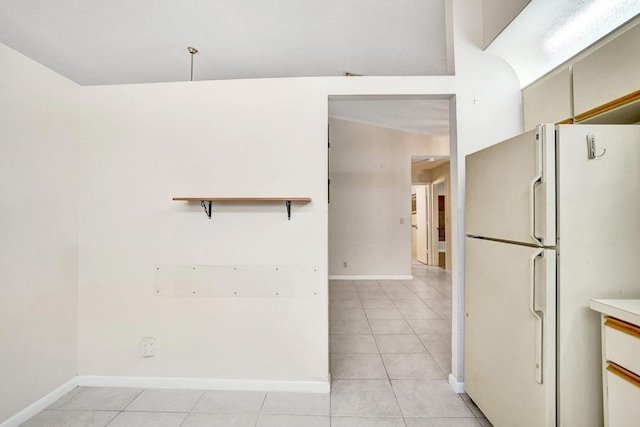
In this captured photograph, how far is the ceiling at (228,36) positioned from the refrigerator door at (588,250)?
1933 mm

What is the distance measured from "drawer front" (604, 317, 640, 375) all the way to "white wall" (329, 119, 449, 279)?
428cm

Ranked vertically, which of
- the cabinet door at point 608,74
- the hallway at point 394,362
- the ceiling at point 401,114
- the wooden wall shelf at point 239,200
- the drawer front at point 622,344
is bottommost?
the hallway at point 394,362

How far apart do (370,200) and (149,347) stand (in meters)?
4.29

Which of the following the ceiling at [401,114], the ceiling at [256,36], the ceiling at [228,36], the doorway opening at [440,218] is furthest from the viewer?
the doorway opening at [440,218]

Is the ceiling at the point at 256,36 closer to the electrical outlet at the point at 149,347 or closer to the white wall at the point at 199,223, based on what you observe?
the white wall at the point at 199,223

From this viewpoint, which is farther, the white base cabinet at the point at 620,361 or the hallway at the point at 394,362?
the hallway at the point at 394,362

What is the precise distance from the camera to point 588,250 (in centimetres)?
122

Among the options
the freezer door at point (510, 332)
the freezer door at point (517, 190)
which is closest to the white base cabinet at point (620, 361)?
the freezer door at point (510, 332)

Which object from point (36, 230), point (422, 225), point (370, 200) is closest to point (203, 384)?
point (36, 230)

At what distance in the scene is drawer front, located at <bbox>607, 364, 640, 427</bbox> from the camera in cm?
100

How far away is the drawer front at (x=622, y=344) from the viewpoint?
999 mm

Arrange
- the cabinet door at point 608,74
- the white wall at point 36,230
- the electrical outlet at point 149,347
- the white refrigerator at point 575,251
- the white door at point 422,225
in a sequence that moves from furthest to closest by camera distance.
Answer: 1. the white door at point 422,225
2. the electrical outlet at point 149,347
3. the white wall at point 36,230
4. the cabinet door at point 608,74
5. the white refrigerator at point 575,251

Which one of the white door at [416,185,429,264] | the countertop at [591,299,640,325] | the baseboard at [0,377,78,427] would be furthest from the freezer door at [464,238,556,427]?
the white door at [416,185,429,264]

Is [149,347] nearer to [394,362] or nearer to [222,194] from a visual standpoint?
[222,194]
